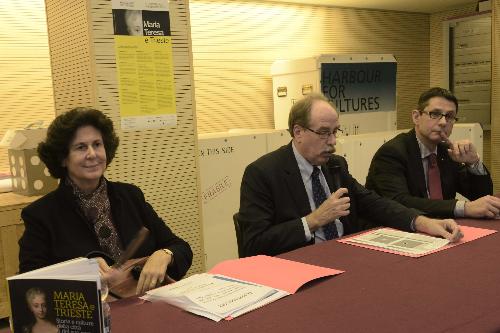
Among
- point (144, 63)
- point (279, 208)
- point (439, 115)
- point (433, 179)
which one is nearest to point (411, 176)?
point (433, 179)

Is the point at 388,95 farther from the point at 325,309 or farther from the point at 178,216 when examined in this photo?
the point at 325,309

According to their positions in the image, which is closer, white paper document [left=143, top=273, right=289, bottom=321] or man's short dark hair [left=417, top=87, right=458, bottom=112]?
white paper document [left=143, top=273, right=289, bottom=321]

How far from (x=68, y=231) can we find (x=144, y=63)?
1211 mm

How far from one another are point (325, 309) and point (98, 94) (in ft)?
6.07

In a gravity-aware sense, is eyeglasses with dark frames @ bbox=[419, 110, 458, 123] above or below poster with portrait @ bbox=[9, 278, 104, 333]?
above

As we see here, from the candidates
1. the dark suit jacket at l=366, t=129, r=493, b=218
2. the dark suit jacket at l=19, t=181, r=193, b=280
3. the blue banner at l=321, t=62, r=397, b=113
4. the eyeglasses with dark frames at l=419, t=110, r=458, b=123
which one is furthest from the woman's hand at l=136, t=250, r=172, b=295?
the blue banner at l=321, t=62, r=397, b=113

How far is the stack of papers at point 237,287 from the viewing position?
1493mm

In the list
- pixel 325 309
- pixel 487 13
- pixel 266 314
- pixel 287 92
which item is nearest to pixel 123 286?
pixel 266 314

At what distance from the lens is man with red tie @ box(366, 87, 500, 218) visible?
2.95 meters

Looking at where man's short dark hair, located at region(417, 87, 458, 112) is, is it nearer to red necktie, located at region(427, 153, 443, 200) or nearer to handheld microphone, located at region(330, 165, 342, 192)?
red necktie, located at region(427, 153, 443, 200)

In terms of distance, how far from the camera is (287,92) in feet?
16.4

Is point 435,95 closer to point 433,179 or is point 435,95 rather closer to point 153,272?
point 433,179

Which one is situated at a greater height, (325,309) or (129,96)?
(129,96)

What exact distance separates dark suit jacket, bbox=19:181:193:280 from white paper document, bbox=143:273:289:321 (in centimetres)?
49
